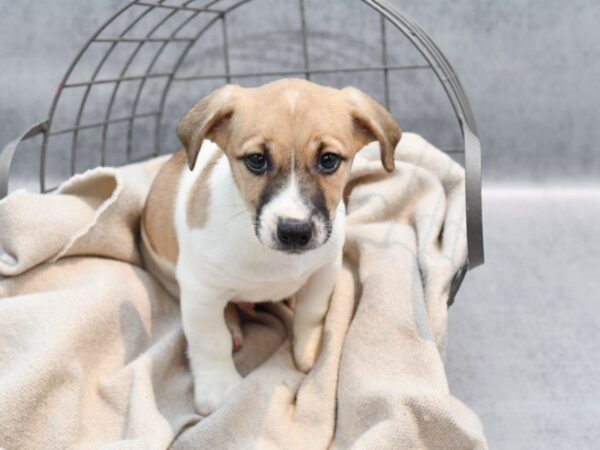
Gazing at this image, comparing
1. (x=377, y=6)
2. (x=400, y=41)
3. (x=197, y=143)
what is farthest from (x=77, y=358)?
(x=400, y=41)

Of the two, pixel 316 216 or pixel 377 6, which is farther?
pixel 377 6

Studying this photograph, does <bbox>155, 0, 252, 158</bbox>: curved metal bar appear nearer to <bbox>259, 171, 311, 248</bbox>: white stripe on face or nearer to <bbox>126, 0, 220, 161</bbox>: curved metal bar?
<bbox>126, 0, 220, 161</bbox>: curved metal bar

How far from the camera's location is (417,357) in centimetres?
195

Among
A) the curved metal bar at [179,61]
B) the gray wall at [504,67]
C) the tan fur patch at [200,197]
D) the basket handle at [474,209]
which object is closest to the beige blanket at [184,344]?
the basket handle at [474,209]

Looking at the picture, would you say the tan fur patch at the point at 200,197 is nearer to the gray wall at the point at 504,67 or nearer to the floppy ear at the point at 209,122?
the floppy ear at the point at 209,122

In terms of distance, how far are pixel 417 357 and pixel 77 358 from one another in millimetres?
870

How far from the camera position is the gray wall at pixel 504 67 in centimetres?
313

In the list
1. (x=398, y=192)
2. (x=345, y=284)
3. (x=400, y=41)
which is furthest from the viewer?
(x=400, y=41)

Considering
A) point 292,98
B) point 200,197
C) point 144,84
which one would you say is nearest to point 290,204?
point 292,98

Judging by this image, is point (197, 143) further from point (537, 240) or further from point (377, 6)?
point (537, 240)

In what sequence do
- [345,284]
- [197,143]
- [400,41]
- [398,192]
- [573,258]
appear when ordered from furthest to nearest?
1. [400,41]
2. [573,258]
3. [398,192]
4. [345,284]
5. [197,143]

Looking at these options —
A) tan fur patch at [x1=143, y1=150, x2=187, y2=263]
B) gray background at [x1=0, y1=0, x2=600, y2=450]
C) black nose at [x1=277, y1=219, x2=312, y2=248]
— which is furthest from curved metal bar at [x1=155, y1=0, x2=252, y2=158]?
black nose at [x1=277, y1=219, x2=312, y2=248]

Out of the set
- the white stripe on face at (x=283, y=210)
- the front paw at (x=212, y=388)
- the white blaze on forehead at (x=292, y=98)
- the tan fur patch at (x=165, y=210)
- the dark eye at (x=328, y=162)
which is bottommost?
the front paw at (x=212, y=388)

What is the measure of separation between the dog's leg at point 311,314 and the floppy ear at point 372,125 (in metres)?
0.38
